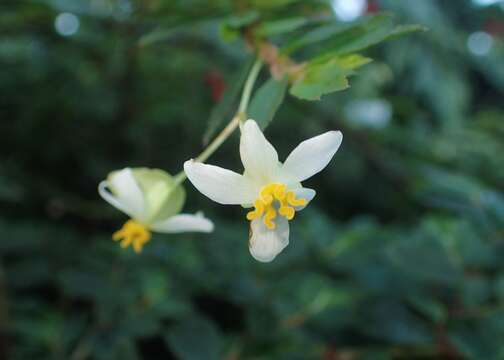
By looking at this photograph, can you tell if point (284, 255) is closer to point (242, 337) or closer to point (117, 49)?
point (242, 337)

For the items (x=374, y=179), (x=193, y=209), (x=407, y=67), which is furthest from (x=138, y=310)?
(x=407, y=67)

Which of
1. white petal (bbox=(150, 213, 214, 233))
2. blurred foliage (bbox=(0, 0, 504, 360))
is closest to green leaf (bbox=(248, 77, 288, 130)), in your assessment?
blurred foliage (bbox=(0, 0, 504, 360))

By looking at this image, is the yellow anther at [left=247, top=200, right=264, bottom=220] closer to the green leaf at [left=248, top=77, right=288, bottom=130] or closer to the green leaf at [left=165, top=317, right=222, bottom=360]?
the green leaf at [left=248, top=77, right=288, bottom=130]

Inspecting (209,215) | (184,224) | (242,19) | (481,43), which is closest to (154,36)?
(242,19)

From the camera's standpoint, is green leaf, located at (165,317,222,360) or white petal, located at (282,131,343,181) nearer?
white petal, located at (282,131,343,181)

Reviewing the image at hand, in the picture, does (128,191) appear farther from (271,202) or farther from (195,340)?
(195,340)
